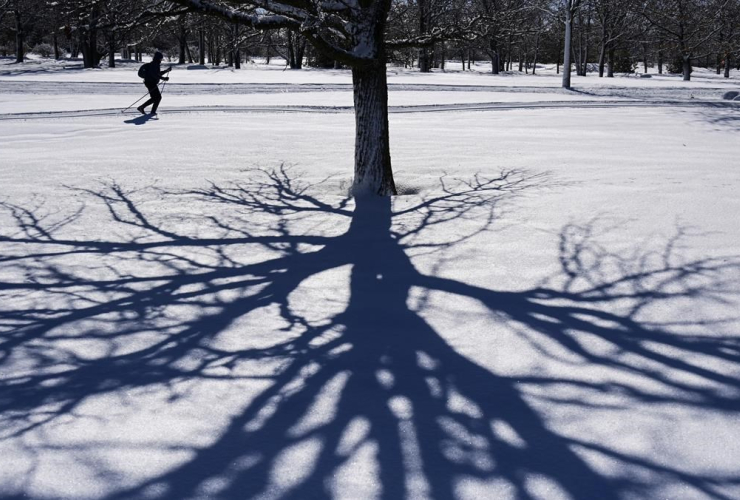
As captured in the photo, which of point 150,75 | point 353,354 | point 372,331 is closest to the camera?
point 353,354

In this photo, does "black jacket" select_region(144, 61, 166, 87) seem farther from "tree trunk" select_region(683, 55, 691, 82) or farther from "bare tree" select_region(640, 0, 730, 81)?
"tree trunk" select_region(683, 55, 691, 82)

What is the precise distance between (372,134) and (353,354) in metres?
4.98

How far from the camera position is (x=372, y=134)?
9086 millimetres

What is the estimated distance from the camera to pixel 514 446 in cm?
349

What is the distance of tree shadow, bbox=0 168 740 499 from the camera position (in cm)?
329

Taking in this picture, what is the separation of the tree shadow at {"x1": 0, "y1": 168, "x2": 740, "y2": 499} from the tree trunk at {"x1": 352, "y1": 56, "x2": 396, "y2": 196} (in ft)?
5.17

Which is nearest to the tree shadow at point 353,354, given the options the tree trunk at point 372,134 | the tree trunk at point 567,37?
the tree trunk at point 372,134

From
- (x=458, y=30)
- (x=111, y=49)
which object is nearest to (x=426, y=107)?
(x=458, y=30)

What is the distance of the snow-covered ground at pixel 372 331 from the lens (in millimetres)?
3344

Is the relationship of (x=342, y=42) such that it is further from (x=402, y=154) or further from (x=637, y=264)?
(x=637, y=264)

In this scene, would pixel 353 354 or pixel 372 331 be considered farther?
pixel 372 331

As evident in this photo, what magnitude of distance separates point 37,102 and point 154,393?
1980 centimetres

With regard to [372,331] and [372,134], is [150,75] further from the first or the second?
[372,331]

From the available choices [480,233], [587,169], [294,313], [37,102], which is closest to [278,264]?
[294,313]
